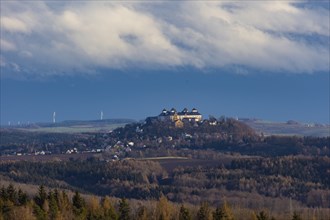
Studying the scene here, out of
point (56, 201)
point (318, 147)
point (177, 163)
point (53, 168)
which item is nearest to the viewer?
point (56, 201)

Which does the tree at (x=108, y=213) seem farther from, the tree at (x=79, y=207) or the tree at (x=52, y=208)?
the tree at (x=52, y=208)

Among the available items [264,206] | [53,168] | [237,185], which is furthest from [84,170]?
[264,206]

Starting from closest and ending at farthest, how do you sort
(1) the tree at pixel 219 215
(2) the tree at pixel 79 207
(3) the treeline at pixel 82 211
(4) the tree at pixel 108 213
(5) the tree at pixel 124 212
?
(3) the treeline at pixel 82 211, (4) the tree at pixel 108 213, (1) the tree at pixel 219 215, (2) the tree at pixel 79 207, (5) the tree at pixel 124 212

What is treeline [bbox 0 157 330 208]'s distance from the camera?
12719 centimetres

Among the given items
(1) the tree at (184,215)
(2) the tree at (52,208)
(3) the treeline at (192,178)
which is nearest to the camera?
(2) the tree at (52,208)

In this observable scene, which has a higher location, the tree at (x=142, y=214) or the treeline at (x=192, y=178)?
the treeline at (x=192, y=178)

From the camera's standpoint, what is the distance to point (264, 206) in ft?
367

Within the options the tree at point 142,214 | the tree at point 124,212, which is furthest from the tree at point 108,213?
the tree at point 142,214

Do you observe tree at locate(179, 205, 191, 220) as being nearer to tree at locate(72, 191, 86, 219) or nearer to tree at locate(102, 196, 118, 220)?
tree at locate(102, 196, 118, 220)

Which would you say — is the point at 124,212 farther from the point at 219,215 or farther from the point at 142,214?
the point at 219,215

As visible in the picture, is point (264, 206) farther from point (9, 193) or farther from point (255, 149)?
point (255, 149)

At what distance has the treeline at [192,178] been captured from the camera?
127188mm

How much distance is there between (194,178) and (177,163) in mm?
25379

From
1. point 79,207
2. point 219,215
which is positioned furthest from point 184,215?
point 79,207
